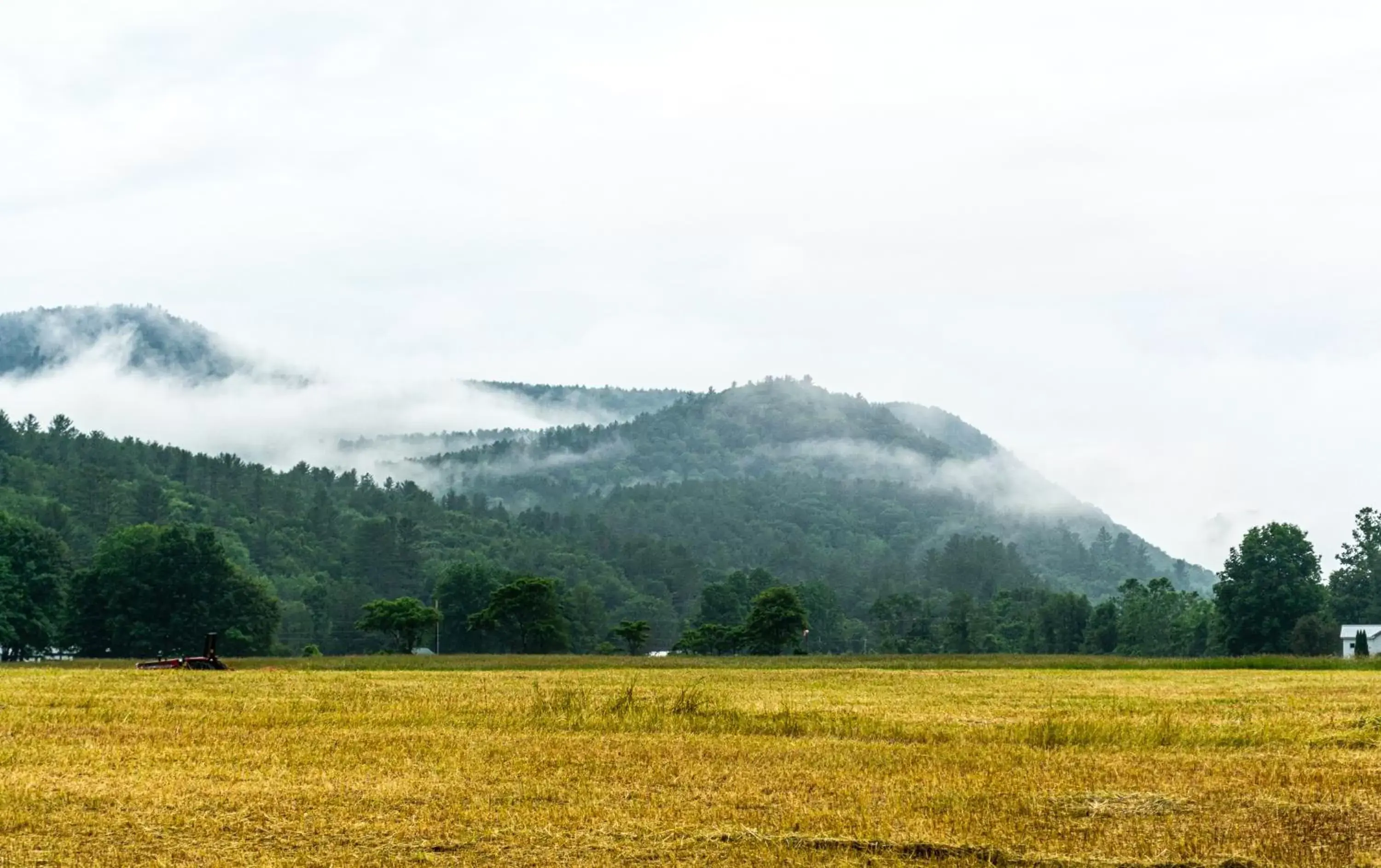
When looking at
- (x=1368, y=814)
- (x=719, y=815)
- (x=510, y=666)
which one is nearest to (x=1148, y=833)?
(x=1368, y=814)

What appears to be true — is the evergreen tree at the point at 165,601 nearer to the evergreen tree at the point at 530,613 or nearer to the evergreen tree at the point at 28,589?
the evergreen tree at the point at 28,589

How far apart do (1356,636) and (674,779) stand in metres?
129

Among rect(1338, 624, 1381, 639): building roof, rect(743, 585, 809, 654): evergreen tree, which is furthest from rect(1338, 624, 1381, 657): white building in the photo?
rect(743, 585, 809, 654): evergreen tree

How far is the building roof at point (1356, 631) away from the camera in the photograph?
142 m

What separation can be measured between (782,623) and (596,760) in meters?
107

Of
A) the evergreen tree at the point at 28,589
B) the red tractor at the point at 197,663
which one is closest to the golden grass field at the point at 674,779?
the red tractor at the point at 197,663

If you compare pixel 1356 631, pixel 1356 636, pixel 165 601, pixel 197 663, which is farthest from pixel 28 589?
pixel 1356 631

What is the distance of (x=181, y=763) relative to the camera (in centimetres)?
2309

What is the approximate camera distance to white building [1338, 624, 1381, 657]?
136375 millimetres

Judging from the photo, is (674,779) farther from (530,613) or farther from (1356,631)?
(1356,631)

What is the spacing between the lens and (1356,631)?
145 metres

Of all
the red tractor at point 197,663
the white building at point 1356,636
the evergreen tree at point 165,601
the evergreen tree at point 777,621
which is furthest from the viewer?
the white building at point 1356,636

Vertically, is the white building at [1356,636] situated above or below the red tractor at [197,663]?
below

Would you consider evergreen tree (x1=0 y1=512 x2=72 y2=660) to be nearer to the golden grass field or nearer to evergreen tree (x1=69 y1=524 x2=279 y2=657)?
evergreen tree (x1=69 y1=524 x2=279 y2=657)
